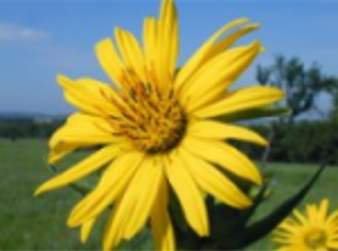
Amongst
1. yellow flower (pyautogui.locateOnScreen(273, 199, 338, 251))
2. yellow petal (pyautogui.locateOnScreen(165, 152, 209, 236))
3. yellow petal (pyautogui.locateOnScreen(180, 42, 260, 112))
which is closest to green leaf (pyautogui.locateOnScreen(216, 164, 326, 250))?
yellow petal (pyautogui.locateOnScreen(165, 152, 209, 236))

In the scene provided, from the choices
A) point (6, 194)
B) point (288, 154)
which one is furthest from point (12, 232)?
point (288, 154)

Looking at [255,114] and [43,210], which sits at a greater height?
[255,114]

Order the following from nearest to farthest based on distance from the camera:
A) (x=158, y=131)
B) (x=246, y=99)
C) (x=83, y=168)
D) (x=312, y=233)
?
(x=246, y=99) → (x=83, y=168) → (x=158, y=131) → (x=312, y=233)

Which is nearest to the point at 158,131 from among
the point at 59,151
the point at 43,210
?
the point at 59,151

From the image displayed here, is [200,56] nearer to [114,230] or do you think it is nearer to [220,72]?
[220,72]

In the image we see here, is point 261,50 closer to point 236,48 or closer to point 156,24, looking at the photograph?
point 236,48

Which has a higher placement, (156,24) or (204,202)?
(156,24)
